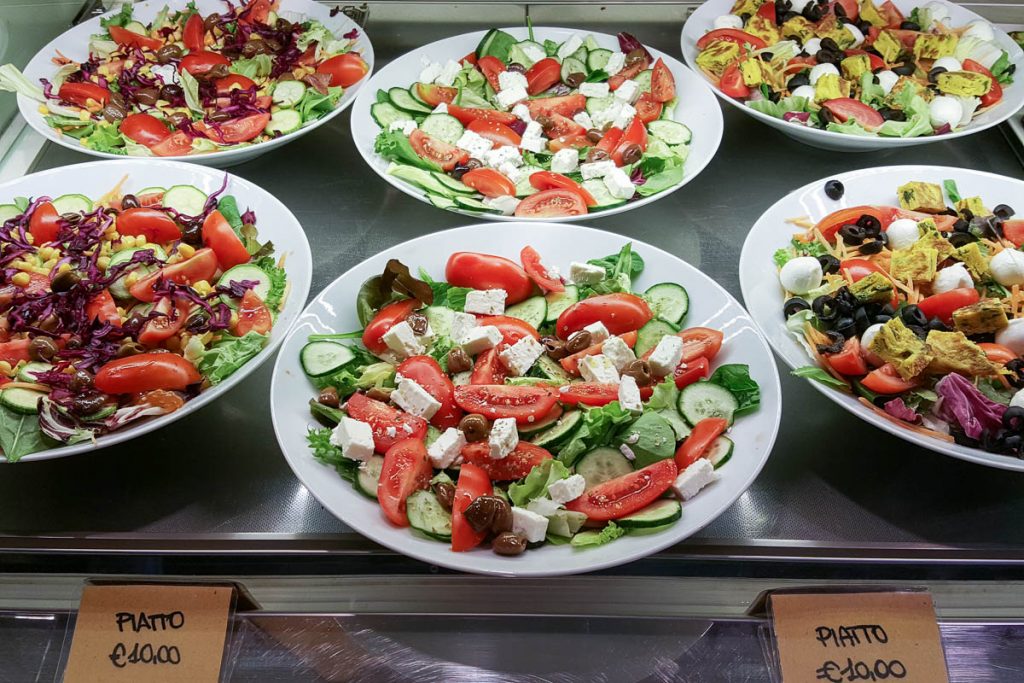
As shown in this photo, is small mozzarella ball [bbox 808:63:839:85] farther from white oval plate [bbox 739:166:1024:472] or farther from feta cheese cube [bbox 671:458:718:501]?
feta cheese cube [bbox 671:458:718:501]

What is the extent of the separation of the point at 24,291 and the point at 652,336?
1.63 metres

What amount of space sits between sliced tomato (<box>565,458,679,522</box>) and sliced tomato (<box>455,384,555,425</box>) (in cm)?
22

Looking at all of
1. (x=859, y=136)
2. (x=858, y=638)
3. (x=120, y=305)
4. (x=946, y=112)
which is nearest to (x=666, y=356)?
(x=858, y=638)

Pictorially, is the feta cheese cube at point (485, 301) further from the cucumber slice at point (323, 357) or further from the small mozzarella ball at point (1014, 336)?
the small mozzarella ball at point (1014, 336)

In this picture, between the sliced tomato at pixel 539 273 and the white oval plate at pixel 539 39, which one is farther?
the white oval plate at pixel 539 39

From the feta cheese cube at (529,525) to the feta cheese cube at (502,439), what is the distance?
0.17 m

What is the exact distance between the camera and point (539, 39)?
3021 millimetres

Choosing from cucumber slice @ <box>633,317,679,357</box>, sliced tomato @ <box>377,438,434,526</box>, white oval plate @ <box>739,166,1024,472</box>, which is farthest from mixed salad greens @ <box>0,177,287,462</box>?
white oval plate @ <box>739,166,1024,472</box>

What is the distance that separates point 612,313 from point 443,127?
1098mm

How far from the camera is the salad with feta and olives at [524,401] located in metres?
1.55

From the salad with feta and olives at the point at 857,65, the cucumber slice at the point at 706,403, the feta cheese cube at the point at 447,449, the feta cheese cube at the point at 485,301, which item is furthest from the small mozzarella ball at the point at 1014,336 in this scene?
the feta cheese cube at the point at 447,449

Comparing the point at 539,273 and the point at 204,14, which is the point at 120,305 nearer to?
the point at 539,273

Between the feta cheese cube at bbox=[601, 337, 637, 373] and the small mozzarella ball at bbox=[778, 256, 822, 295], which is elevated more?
the small mozzarella ball at bbox=[778, 256, 822, 295]

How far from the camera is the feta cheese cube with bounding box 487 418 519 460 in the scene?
163 cm
